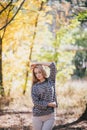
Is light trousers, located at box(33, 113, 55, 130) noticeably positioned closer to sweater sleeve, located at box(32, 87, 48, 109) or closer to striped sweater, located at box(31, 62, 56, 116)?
striped sweater, located at box(31, 62, 56, 116)

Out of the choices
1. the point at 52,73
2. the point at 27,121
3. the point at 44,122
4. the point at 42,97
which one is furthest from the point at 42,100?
the point at 27,121

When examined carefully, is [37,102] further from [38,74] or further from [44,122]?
[38,74]

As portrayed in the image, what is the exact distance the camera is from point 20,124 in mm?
11125

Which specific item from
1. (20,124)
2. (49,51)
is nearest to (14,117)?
(20,124)

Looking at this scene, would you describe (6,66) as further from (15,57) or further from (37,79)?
(37,79)

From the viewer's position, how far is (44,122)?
636 cm

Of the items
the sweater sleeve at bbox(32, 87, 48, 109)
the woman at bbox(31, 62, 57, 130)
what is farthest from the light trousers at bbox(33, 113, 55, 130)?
the sweater sleeve at bbox(32, 87, 48, 109)

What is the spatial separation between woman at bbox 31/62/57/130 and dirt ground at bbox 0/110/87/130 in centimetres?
400

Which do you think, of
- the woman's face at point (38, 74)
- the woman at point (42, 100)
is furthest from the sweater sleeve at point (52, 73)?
the woman's face at point (38, 74)

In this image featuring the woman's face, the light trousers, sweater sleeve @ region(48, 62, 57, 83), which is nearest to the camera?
the light trousers

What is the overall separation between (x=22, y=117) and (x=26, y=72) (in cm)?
690

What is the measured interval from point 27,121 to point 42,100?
213 inches

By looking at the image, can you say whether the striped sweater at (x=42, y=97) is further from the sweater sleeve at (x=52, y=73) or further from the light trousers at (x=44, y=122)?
the sweater sleeve at (x=52, y=73)

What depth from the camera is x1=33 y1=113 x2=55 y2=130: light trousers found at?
6297mm
